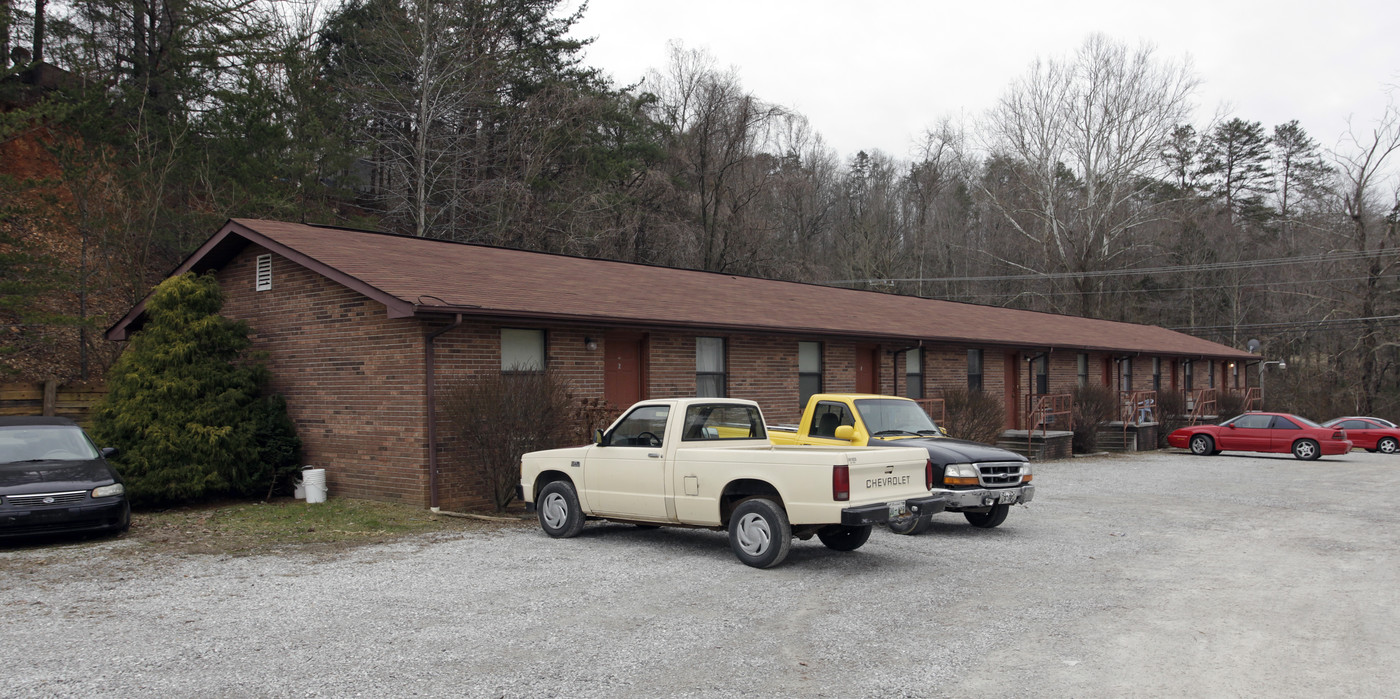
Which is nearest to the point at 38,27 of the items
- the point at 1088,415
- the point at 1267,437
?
the point at 1088,415

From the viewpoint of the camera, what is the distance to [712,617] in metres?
7.39

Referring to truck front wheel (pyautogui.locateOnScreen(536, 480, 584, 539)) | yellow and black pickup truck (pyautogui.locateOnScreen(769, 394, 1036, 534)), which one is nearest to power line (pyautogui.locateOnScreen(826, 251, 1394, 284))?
yellow and black pickup truck (pyautogui.locateOnScreen(769, 394, 1036, 534))

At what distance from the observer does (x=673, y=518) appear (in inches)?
393

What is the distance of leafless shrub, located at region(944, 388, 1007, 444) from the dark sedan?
15.8 meters

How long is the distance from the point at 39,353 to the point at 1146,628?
24231 mm

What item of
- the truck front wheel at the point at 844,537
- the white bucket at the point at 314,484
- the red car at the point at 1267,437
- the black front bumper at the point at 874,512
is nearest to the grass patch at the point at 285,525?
the white bucket at the point at 314,484

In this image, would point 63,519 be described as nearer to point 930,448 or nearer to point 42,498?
point 42,498

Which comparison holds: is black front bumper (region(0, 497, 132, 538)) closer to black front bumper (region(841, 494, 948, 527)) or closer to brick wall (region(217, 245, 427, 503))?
brick wall (region(217, 245, 427, 503))

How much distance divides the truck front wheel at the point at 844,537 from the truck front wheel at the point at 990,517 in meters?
2.69

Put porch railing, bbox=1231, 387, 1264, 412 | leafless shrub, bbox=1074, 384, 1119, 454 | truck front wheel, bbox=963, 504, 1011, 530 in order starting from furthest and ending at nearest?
1. porch railing, bbox=1231, 387, 1264, 412
2. leafless shrub, bbox=1074, 384, 1119, 454
3. truck front wheel, bbox=963, 504, 1011, 530

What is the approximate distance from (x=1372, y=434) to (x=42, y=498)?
35.1 m

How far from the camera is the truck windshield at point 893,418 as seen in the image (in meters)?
12.7

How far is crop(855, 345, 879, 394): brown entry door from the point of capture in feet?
71.7

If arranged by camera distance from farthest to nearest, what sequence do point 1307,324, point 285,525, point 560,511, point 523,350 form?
point 1307,324 → point 523,350 → point 285,525 → point 560,511
